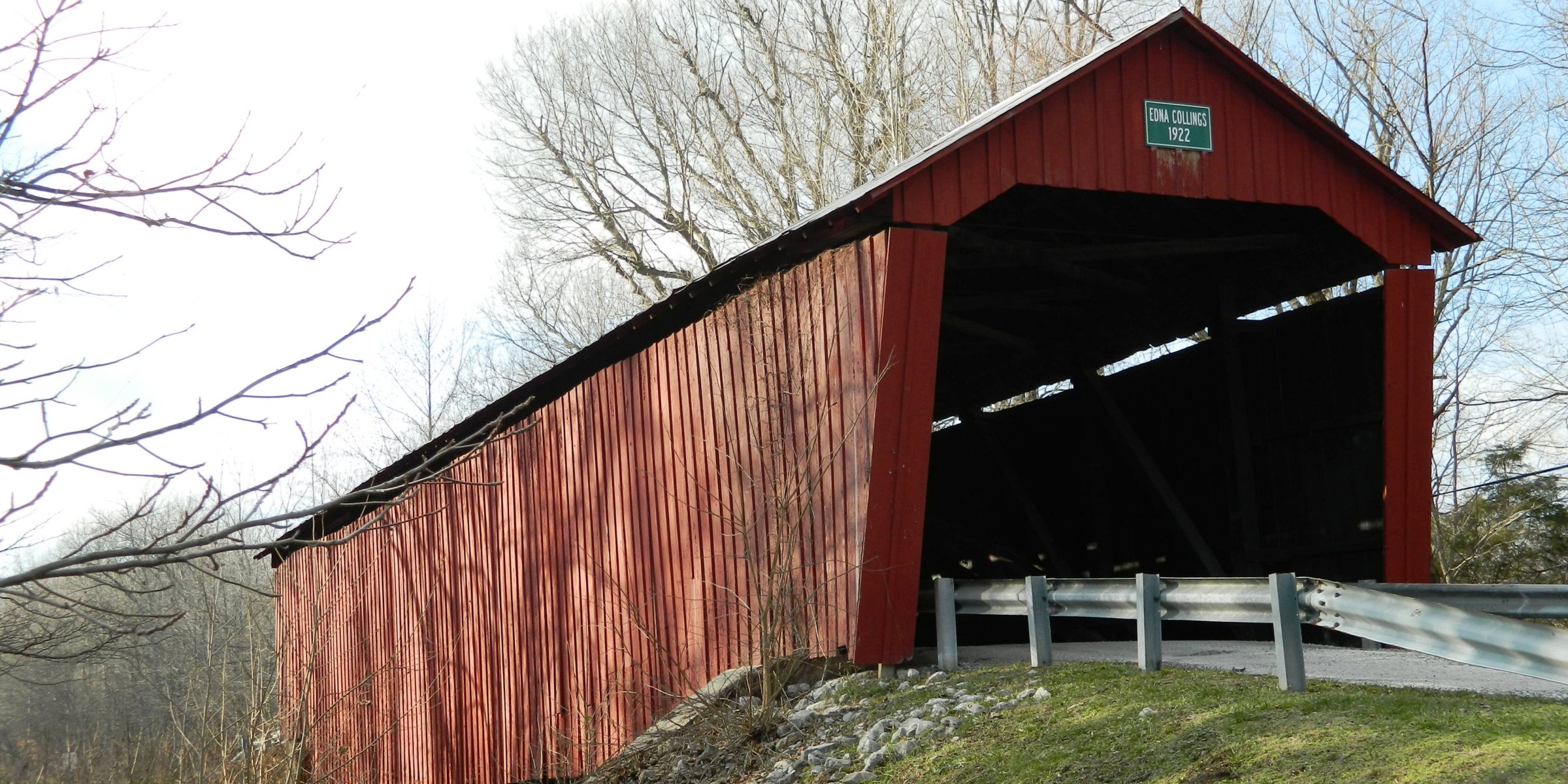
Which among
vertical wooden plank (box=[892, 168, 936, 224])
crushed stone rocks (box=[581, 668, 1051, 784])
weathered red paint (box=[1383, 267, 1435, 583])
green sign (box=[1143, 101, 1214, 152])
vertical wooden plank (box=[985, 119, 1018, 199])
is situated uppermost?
green sign (box=[1143, 101, 1214, 152])

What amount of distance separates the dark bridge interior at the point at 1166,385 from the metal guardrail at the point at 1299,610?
2781mm

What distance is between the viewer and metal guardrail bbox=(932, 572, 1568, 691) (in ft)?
16.0

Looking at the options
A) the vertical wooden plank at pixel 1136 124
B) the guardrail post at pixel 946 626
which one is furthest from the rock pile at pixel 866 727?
the vertical wooden plank at pixel 1136 124

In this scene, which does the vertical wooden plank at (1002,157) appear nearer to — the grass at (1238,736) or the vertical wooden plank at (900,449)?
the vertical wooden plank at (900,449)

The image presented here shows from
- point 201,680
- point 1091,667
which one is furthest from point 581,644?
point 1091,667

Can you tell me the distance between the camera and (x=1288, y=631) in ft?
18.7

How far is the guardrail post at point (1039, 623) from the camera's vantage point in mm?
7023

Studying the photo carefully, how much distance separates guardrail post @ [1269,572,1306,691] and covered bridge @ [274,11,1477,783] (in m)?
2.28

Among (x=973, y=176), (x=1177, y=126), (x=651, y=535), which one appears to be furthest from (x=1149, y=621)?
(x=651, y=535)

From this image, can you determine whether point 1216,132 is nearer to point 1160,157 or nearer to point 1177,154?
point 1177,154

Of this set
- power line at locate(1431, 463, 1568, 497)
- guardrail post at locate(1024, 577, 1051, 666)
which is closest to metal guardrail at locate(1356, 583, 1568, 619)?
guardrail post at locate(1024, 577, 1051, 666)

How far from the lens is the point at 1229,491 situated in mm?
10336

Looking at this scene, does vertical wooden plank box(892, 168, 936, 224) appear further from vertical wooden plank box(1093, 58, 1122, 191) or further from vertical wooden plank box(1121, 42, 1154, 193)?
vertical wooden plank box(1121, 42, 1154, 193)

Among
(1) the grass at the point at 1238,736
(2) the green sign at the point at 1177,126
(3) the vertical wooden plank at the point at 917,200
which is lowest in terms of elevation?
(1) the grass at the point at 1238,736
